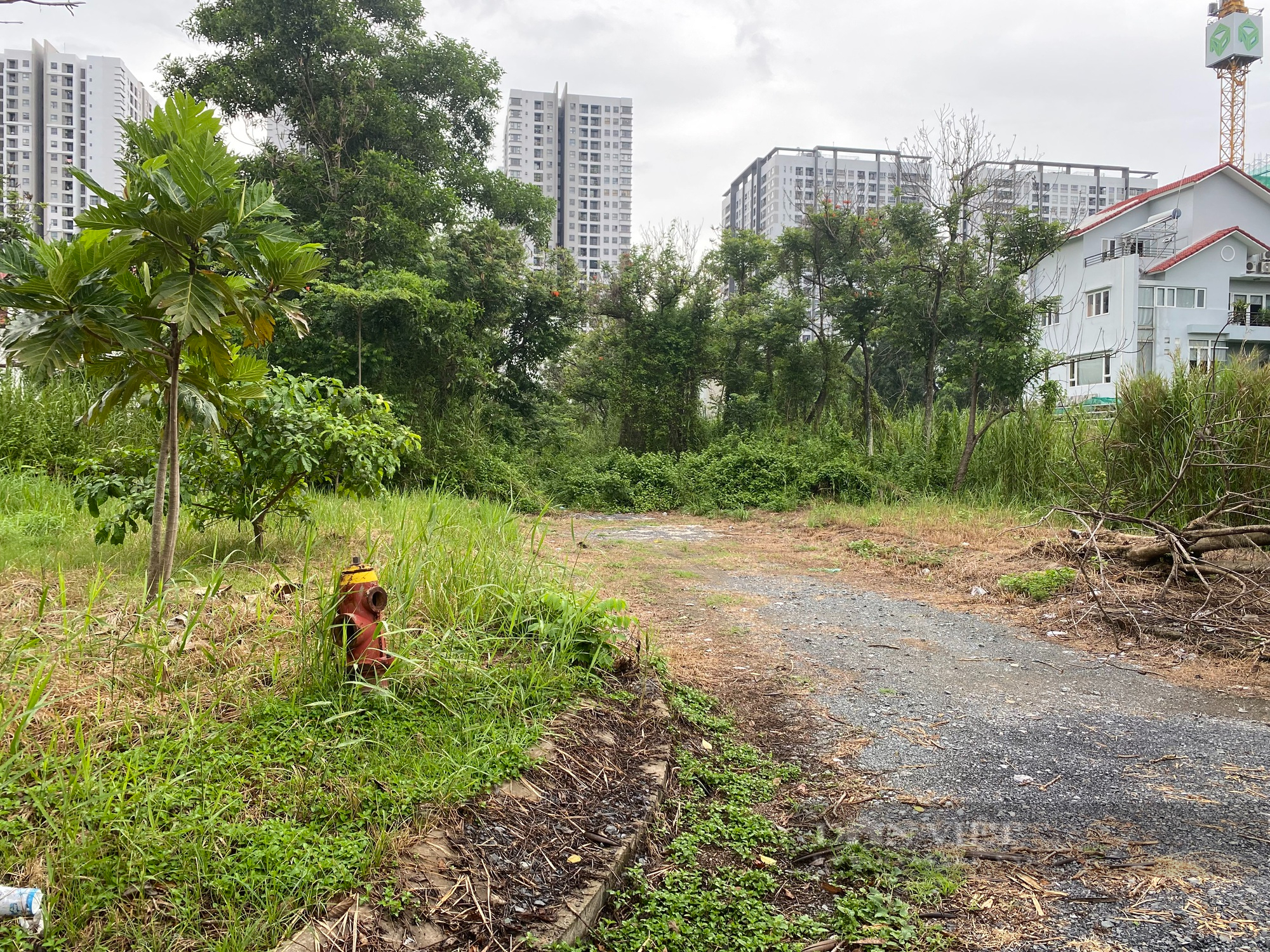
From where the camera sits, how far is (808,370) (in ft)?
49.0

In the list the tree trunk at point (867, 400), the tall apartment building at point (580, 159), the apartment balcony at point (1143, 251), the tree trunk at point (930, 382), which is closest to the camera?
the tree trunk at point (930, 382)

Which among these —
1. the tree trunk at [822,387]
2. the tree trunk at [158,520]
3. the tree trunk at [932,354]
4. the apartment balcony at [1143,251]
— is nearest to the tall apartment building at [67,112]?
the tree trunk at [822,387]

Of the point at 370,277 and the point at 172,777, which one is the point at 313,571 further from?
the point at 370,277

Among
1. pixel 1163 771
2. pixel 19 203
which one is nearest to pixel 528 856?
pixel 1163 771

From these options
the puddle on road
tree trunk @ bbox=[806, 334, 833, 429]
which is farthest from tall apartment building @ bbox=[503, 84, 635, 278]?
the puddle on road

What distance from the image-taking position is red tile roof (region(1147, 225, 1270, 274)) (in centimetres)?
2406

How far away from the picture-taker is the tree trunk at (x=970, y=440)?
421 inches

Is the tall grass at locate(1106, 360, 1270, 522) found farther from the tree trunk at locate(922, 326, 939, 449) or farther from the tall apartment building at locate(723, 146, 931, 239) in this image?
the tall apartment building at locate(723, 146, 931, 239)

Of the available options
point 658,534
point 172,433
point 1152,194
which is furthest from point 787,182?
point 172,433

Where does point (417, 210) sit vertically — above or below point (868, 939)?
above

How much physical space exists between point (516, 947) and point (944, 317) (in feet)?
37.6

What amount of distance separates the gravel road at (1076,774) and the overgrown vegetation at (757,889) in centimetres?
22

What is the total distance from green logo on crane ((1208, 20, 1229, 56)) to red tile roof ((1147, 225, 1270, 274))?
22154 millimetres

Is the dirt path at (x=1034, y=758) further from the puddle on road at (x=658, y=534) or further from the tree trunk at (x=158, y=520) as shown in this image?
the puddle on road at (x=658, y=534)
